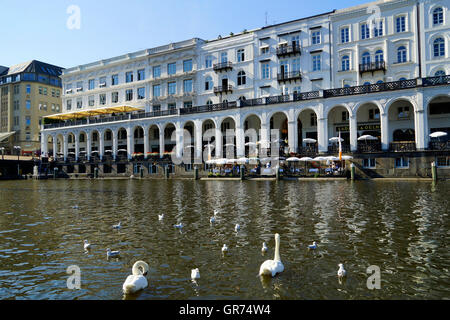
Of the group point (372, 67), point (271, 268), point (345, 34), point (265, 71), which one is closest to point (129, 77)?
point (265, 71)

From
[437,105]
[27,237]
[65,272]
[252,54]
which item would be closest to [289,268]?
[65,272]

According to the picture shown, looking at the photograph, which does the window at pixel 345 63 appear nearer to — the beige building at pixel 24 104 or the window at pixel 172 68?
the window at pixel 172 68

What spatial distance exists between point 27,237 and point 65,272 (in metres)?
4.59

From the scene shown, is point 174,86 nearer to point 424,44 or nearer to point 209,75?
point 209,75

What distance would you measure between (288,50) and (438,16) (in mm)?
18475

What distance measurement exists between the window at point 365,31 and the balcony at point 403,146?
16039 mm

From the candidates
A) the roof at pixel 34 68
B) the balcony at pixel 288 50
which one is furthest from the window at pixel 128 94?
the roof at pixel 34 68

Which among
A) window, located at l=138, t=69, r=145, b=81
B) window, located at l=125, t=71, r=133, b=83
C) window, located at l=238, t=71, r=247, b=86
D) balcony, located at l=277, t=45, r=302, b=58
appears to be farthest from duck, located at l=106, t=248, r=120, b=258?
window, located at l=125, t=71, r=133, b=83

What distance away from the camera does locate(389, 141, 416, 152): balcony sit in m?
36.9

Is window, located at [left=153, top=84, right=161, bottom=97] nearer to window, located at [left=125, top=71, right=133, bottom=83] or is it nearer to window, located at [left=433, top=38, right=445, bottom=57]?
window, located at [left=125, top=71, right=133, bottom=83]

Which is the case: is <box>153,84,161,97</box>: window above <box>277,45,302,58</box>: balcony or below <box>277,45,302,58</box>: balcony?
below

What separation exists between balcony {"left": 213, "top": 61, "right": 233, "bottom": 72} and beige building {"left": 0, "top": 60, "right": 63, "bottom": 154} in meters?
54.1

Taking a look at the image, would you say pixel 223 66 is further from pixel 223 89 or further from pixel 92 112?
pixel 92 112

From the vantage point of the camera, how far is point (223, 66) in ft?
178
